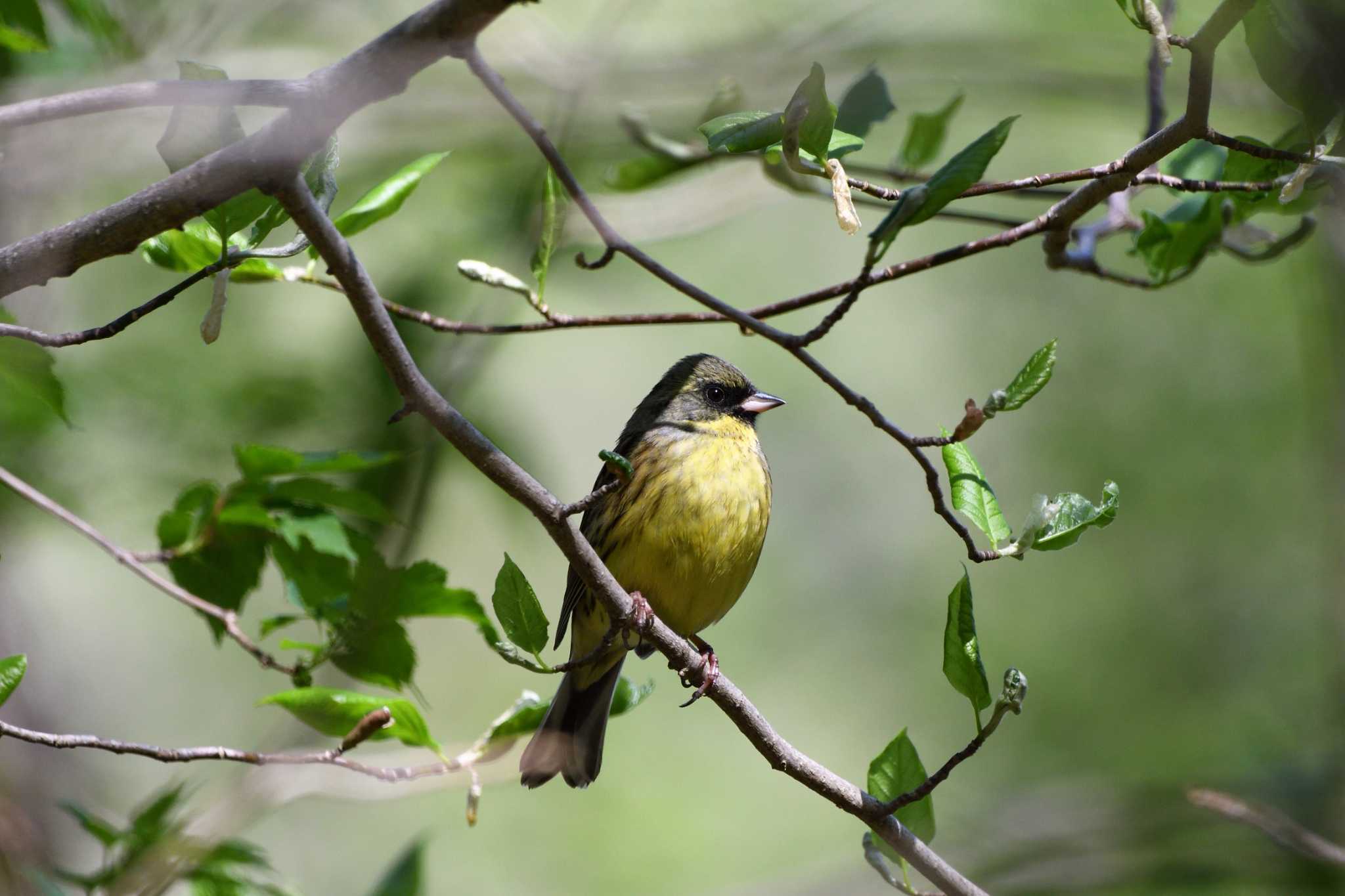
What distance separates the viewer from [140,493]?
5871mm

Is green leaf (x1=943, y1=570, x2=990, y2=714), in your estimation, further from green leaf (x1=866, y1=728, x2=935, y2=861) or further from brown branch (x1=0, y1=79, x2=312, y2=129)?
brown branch (x1=0, y1=79, x2=312, y2=129)

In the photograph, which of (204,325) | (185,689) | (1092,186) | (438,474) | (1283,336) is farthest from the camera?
(1283,336)

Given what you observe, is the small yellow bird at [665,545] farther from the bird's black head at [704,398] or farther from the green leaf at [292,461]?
the green leaf at [292,461]

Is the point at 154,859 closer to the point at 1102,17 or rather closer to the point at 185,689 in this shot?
the point at 185,689

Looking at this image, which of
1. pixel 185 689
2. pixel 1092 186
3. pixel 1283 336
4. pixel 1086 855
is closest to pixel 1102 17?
pixel 1283 336

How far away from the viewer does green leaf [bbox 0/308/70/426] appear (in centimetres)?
291

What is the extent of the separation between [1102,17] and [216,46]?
222 inches

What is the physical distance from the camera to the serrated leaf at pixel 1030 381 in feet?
8.84

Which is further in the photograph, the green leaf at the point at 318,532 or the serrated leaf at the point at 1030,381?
the green leaf at the point at 318,532

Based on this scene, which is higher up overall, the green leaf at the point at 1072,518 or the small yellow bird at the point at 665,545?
the green leaf at the point at 1072,518

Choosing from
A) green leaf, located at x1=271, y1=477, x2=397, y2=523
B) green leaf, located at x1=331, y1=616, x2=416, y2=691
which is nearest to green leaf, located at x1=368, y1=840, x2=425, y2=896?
green leaf, located at x1=331, y1=616, x2=416, y2=691

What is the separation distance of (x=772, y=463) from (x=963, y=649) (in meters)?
9.06

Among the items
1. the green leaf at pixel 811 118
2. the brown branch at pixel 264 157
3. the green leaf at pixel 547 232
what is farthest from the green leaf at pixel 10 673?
the green leaf at pixel 811 118

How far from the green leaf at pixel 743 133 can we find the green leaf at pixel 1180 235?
1.76 meters
